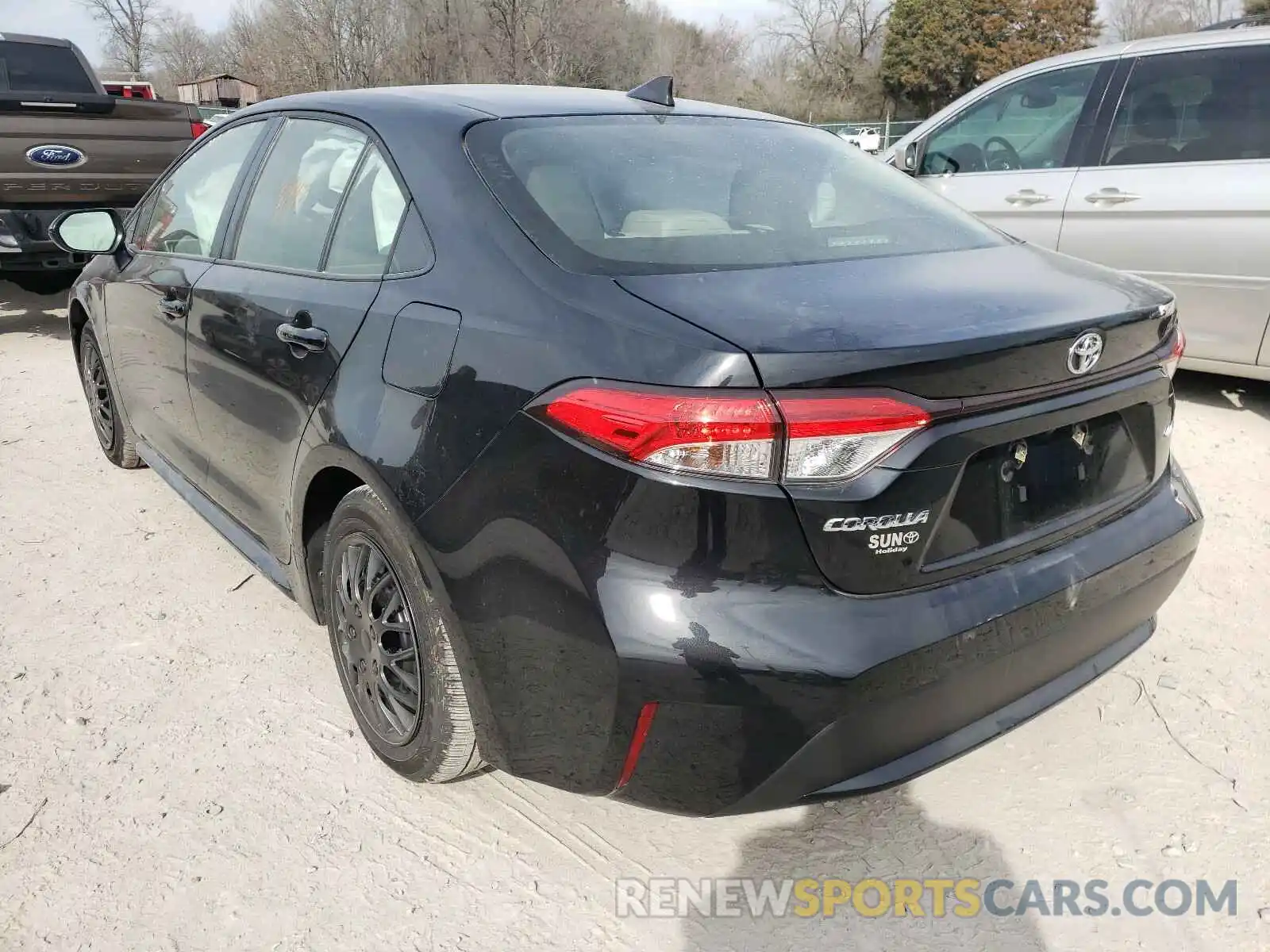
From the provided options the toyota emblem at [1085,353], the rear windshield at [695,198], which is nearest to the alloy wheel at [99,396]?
the rear windshield at [695,198]

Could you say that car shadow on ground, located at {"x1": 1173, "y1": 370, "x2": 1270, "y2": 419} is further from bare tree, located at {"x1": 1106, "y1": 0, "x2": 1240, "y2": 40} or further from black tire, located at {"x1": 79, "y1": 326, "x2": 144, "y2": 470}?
bare tree, located at {"x1": 1106, "y1": 0, "x2": 1240, "y2": 40}

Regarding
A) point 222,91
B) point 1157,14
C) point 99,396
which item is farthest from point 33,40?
point 1157,14

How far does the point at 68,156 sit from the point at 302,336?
19.2 ft

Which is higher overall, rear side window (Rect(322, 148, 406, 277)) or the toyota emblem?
rear side window (Rect(322, 148, 406, 277))

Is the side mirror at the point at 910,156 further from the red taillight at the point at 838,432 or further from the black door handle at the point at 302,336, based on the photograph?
the red taillight at the point at 838,432

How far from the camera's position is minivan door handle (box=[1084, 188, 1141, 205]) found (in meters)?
4.83

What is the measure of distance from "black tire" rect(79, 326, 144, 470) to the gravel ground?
4.37ft

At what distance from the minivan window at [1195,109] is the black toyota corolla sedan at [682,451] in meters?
2.82

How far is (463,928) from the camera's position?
199 centimetres

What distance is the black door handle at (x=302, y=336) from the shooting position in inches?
92.1

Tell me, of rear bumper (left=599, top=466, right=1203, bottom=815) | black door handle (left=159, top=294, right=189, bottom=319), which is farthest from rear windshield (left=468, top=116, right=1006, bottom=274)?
black door handle (left=159, top=294, right=189, bottom=319)

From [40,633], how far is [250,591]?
635mm

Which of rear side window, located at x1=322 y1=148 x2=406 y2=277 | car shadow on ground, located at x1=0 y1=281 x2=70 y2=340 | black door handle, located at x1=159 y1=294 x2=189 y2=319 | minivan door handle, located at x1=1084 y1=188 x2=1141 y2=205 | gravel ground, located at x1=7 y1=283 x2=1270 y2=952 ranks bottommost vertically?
car shadow on ground, located at x1=0 y1=281 x2=70 y2=340

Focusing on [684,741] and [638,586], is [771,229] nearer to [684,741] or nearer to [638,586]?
[638,586]
